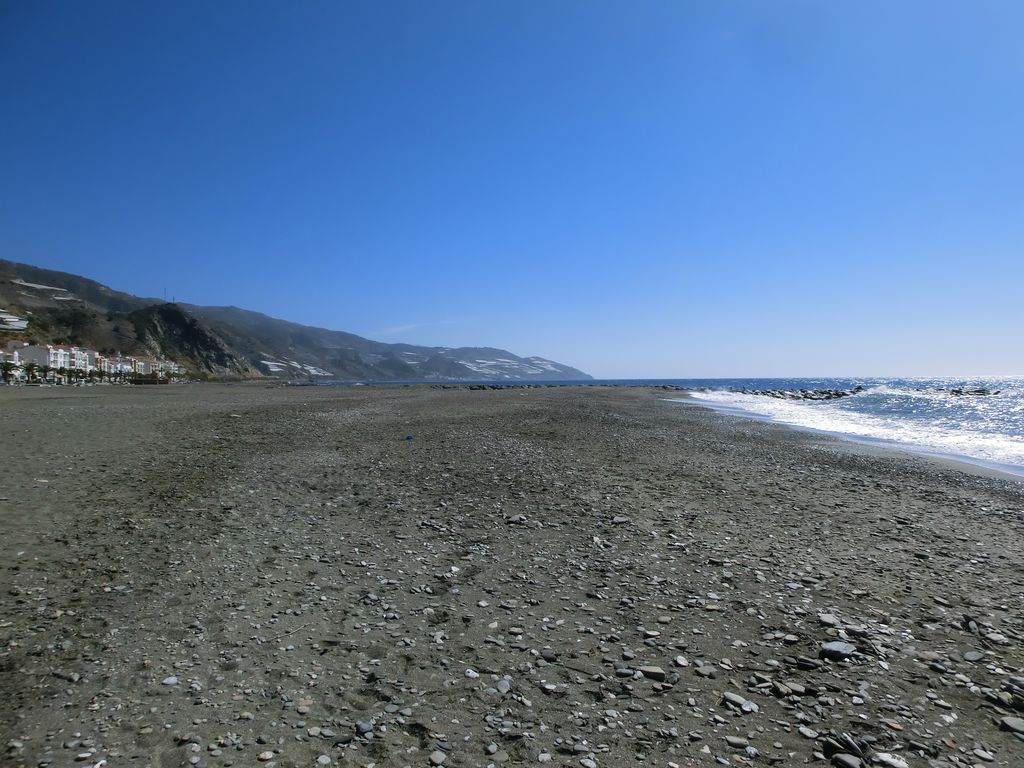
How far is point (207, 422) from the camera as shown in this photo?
22.5m

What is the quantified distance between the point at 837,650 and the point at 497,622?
326cm

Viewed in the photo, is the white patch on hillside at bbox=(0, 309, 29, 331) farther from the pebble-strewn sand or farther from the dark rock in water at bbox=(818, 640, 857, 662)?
the dark rock in water at bbox=(818, 640, 857, 662)

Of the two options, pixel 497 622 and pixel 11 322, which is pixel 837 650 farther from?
pixel 11 322

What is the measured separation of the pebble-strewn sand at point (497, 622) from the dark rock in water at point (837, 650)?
0.02m

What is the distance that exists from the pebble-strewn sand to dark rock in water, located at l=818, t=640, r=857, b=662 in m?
0.02

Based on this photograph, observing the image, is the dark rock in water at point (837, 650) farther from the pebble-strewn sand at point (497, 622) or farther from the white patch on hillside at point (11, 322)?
the white patch on hillside at point (11, 322)

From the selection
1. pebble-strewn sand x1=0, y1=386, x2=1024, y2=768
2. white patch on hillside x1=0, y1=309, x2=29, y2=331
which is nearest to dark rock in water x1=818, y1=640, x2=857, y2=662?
pebble-strewn sand x1=0, y1=386, x2=1024, y2=768

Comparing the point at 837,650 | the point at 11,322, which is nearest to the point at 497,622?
the point at 837,650

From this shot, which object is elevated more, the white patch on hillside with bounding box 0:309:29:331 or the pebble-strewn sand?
the white patch on hillside with bounding box 0:309:29:331

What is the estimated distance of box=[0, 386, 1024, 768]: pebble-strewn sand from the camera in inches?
151

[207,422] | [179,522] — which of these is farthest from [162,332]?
[179,522]

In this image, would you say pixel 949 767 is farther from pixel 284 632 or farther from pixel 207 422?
pixel 207 422

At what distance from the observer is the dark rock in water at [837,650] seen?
4.94 metres

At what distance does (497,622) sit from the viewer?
5.57m
